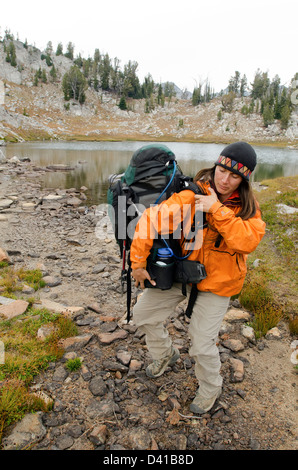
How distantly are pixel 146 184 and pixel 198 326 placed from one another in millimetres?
1652

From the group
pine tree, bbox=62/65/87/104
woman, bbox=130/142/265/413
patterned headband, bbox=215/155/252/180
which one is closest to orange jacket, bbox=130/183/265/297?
woman, bbox=130/142/265/413

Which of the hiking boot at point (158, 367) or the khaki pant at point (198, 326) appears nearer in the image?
the khaki pant at point (198, 326)

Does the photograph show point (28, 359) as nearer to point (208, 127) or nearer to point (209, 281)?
point (209, 281)

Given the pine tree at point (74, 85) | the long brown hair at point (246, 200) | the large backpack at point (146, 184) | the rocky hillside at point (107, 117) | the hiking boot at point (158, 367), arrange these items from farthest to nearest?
the pine tree at point (74, 85) < the rocky hillside at point (107, 117) < the hiking boot at point (158, 367) < the large backpack at point (146, 184) < the long brown hair at point (246, 200)

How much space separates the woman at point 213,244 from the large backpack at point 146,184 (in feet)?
0.64

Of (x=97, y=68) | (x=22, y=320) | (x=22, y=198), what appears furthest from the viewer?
(x=97, y=68)

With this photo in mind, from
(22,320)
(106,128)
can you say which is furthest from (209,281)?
(106,128)

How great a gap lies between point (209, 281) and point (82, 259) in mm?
5880

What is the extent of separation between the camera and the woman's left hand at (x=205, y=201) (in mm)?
2680

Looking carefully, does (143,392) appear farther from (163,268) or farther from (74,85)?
(74,85)

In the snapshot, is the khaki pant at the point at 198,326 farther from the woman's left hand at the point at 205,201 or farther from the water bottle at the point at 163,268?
the woman's left hand at the point at 205,201

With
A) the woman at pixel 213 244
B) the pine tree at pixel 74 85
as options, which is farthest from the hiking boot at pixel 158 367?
the pine tree at pixel 74 85

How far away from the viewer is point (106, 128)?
104812mm

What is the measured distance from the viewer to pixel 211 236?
293 centimetres
